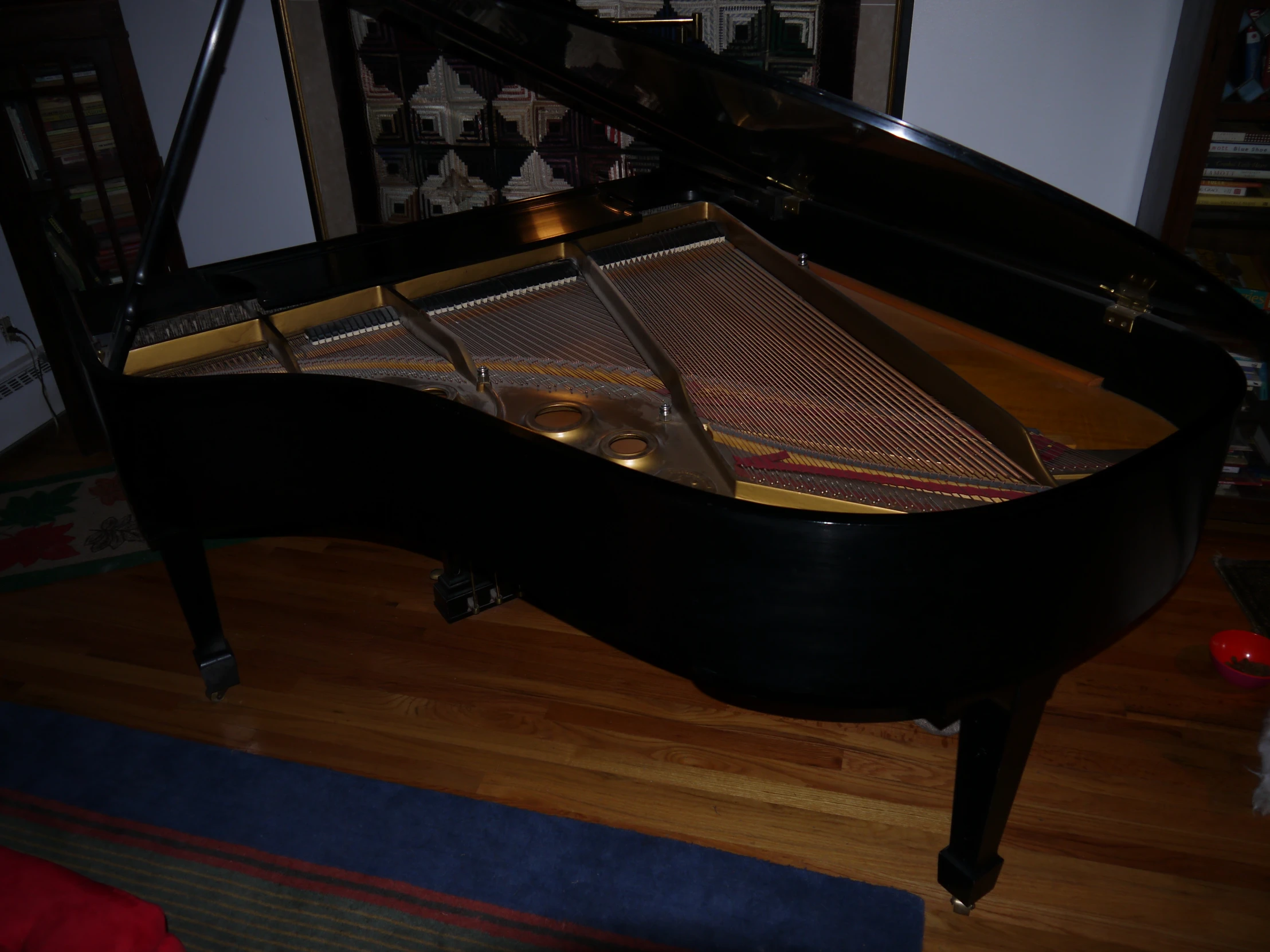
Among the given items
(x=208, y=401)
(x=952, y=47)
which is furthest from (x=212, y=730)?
(x=952, y=47)

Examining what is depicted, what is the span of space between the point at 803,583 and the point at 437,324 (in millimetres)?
1106

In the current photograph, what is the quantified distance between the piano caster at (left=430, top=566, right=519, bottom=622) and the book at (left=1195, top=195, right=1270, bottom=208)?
7.15 ft

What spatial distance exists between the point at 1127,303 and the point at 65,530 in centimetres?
312

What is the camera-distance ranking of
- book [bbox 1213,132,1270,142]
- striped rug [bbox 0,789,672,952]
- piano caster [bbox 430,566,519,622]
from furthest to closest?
1. piano caster [bbox 430,566,519,622]
2. book [bbox 1213,132,1270,142]
3. striped rug [bbox 0,789,672,952]

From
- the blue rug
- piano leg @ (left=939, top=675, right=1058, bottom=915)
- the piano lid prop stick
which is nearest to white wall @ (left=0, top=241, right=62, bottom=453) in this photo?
the blue rug

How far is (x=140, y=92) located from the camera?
3.15 meters

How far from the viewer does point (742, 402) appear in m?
1.78

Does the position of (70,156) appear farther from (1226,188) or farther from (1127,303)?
(1226,188)

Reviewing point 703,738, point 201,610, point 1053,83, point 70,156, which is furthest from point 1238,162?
point 70,156

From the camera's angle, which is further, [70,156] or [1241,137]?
[70,156]

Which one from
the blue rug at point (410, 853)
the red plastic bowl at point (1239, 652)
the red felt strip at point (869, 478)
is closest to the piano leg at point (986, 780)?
the blue rug at point (410, 853)

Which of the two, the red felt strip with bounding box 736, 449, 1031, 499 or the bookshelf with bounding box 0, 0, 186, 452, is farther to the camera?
the bookshelf with bounding box 0, 0, 186, 452

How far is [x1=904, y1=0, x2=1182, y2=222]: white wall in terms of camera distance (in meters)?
2.56

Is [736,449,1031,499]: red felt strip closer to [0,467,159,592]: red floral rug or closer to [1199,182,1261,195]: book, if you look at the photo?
[1199,182,1261,195]: book
